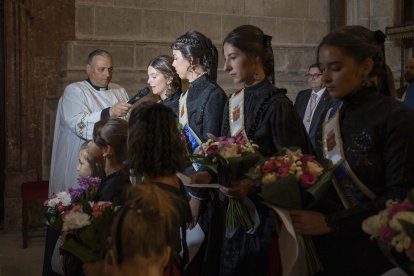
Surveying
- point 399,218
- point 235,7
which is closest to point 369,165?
point 399,218

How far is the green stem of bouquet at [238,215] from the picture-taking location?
2773mm

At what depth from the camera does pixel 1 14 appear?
6.53 meters

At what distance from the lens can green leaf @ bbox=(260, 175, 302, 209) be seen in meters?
2.21

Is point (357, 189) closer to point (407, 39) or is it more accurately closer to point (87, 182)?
point (87, 182)

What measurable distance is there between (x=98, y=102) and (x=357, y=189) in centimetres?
338

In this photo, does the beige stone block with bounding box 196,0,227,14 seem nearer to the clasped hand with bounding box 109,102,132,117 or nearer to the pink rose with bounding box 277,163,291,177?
the clasped hand with bounding box 109,102,132,117

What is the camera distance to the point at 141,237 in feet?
5.56

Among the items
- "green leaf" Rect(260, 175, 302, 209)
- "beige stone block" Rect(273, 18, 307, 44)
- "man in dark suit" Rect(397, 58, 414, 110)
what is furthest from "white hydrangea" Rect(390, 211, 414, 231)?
"beige stone block" Rect(273, 18, 307, 44)

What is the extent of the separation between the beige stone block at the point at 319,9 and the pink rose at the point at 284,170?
5667 mm

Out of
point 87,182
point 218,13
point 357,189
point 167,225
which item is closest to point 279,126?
point 357,189

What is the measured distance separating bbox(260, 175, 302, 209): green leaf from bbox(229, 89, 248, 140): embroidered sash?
A: 32.5 inches

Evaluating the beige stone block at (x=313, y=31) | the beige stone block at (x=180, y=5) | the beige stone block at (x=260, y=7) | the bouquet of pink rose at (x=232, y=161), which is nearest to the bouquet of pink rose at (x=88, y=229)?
the bouquet of pink rose at (x=232, y=161)

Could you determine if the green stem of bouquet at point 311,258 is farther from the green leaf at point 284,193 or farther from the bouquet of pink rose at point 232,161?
the bouquet of pink rose at point 232,161

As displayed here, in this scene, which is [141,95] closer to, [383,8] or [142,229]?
[142,229]
